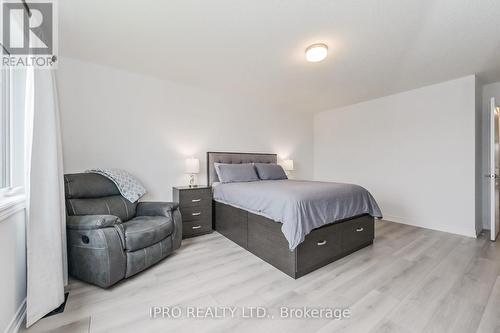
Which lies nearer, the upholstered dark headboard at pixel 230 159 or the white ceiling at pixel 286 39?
the white ceiling at pixel 286 39

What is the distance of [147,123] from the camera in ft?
10.3

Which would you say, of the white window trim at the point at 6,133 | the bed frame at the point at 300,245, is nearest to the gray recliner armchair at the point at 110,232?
the white window trim at the point at 6,133

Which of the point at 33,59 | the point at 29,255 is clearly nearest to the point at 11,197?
the point at 29,255

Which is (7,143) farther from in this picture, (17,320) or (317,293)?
(317,293)

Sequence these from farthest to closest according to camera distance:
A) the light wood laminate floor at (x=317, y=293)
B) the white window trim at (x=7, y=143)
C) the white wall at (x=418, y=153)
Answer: the white wall at (x=418, y=153), the white window trim at (x=7, y=143), the light wood laminate floor at (x=317, y=293)

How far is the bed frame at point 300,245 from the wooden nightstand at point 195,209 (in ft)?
0.96

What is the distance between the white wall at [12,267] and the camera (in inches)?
49.2

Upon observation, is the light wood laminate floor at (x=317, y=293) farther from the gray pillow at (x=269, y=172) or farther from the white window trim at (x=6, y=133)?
the gray pillow at (x=269, y=172)

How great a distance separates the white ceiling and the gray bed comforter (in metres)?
1.64

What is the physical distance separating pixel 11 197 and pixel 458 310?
3325 mm

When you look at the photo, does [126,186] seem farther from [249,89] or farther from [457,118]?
[457,118]

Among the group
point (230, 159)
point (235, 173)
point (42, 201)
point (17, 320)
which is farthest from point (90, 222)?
point (230, 159)

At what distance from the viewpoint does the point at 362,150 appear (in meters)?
4.43

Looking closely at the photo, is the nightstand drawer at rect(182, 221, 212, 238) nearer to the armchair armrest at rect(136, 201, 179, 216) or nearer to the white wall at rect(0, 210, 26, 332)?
the armchair armrest at rect(136, 201, 179, 216)
